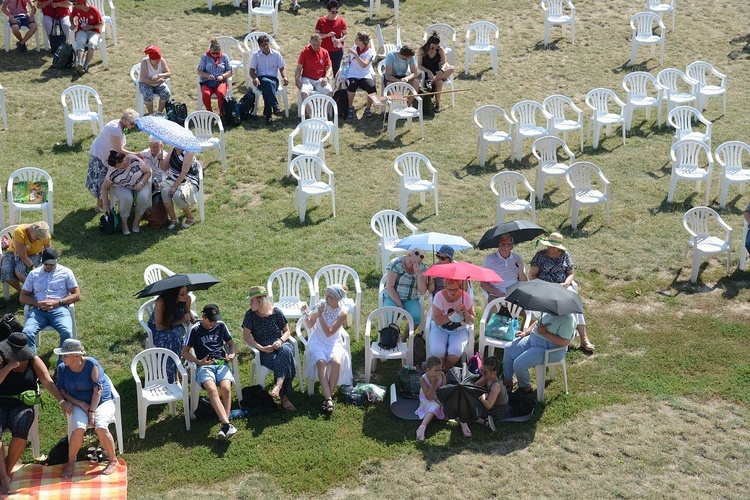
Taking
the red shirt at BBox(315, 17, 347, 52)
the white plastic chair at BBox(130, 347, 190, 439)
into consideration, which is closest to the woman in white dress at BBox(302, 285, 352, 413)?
the white plastic chair at BBox(130, 347, 190, 439)

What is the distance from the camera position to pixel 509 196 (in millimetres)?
13812

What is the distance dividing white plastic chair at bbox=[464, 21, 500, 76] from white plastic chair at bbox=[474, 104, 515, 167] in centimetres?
299

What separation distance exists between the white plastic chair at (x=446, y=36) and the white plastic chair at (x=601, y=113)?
9.70ft

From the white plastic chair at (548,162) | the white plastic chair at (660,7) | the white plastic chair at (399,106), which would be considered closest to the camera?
the white plastic chair at (548,162)

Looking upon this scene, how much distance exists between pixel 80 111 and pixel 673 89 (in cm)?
997

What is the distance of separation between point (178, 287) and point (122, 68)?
349 inches

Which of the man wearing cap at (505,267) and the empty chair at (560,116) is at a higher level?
the empty chair at (560,116)

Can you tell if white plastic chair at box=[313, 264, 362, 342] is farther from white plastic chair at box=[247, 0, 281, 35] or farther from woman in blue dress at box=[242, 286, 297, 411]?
white plastic chair at box=[247, 0, 281, 35]

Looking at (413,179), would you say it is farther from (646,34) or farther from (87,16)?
(646,34)

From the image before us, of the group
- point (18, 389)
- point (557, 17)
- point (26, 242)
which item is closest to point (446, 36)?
point (557, 17)

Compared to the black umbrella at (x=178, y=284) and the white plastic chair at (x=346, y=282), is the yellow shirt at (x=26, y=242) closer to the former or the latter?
the black umbrella at (x=178, y=284)

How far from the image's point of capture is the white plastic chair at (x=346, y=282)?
1100 cm

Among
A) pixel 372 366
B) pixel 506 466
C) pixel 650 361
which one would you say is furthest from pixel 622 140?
pixel 506 466

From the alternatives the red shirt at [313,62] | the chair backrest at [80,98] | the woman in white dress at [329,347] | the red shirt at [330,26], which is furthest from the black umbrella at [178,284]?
the red shirt at [330,26]
